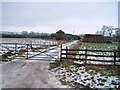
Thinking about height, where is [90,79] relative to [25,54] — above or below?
below

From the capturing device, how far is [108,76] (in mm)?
5914

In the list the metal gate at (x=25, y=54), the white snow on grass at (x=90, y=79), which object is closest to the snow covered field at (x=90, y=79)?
the white snow on grass at (x=90, y=79)

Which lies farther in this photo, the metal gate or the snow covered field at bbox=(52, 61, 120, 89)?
the metal gate

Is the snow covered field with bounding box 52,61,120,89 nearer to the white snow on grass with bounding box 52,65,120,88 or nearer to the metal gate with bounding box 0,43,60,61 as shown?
the white snow on grass with bounding box 52,65,120,88

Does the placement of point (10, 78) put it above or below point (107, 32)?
below

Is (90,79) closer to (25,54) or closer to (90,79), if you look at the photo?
(90,79)

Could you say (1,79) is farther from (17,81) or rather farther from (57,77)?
(57,77)

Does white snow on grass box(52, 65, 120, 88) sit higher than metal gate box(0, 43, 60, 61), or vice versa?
metal gate box(0, 43, 60, 61)

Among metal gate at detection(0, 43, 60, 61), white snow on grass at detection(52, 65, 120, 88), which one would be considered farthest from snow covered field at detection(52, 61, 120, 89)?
metal gate at detection(0, 43, 60, 61)

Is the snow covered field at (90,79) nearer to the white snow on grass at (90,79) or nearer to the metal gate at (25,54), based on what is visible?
the white snow on grass at (90,79)

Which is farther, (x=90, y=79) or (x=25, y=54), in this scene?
(x=25, y=54)

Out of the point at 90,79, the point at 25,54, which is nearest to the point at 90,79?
the point at 90,79

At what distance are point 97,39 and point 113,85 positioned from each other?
127 feet

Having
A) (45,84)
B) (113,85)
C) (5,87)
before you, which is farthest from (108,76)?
(5,87)
